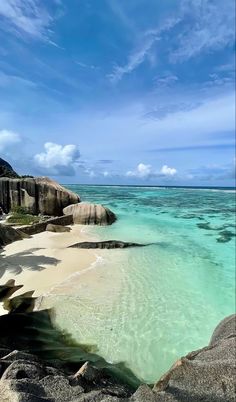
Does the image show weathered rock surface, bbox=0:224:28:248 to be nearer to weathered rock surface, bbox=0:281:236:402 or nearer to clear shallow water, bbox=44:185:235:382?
clear shallow water, bbox=44:185:235:382

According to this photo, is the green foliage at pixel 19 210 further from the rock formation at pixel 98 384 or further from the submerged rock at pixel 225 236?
the rock formation at pixel 98 384

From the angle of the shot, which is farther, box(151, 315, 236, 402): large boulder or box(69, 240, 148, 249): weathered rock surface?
box(69, 240, 148, 249): weathered rock surface

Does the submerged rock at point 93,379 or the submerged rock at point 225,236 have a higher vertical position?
the submerged rock at point 93,379

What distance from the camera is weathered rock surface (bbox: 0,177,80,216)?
26281 mm

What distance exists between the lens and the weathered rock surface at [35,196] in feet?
86.2

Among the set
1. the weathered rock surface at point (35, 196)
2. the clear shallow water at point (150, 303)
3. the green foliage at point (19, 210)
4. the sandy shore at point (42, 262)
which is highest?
the weathered rock surface at point (35, 196)

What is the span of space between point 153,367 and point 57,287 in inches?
186

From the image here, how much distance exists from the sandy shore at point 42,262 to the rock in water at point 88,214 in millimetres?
6376

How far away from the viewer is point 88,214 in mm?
25344

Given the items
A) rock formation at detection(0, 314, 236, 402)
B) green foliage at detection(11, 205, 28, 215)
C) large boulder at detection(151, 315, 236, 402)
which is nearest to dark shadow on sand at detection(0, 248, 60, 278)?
rock formation at detection(0, 314, 236, 402)

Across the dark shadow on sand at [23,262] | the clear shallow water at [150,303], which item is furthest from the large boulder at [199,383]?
the dark shadow on sand at [23,262]

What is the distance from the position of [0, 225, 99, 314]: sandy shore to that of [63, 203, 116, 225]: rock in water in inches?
251

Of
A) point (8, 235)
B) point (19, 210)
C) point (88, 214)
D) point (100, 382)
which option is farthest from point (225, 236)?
point (100, 382)

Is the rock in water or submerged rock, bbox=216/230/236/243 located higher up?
the rock in water
